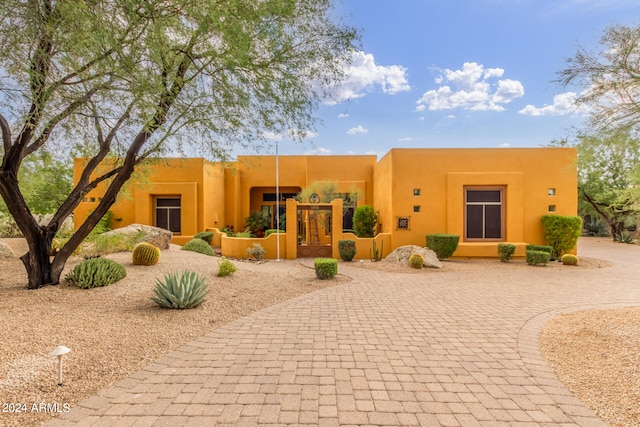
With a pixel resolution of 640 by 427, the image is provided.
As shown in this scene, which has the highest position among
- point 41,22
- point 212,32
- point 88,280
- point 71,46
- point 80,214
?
point 212,32

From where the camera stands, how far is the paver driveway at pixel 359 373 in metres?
2.74

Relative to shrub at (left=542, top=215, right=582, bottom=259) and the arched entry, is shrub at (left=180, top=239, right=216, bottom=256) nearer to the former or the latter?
the arched entry

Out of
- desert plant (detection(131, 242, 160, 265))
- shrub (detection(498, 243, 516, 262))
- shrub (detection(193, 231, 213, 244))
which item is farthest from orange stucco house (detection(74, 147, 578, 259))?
desert plant (detection(131, 242, 160, 265))

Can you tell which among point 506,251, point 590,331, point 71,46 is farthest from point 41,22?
point 506,251

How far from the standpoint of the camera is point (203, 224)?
54.3 ft

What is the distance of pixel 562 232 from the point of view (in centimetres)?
1223

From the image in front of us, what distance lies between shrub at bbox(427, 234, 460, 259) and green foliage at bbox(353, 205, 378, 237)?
12.1 ft

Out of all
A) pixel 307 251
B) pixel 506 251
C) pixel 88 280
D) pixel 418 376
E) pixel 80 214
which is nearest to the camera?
pixel 418 376

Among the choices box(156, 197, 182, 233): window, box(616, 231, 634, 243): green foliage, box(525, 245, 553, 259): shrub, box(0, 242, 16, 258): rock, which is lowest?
box(616, 231, 634, 243): green foliage

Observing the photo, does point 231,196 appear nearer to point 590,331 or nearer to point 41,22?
point 41,22

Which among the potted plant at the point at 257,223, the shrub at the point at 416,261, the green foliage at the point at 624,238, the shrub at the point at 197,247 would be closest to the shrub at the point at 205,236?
the shrub at the point at 197,247

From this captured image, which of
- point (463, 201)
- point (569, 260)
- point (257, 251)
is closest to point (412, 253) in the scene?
point (463, 201)

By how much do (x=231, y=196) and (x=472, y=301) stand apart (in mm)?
16320

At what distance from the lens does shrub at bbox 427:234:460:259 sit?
11883 mm
